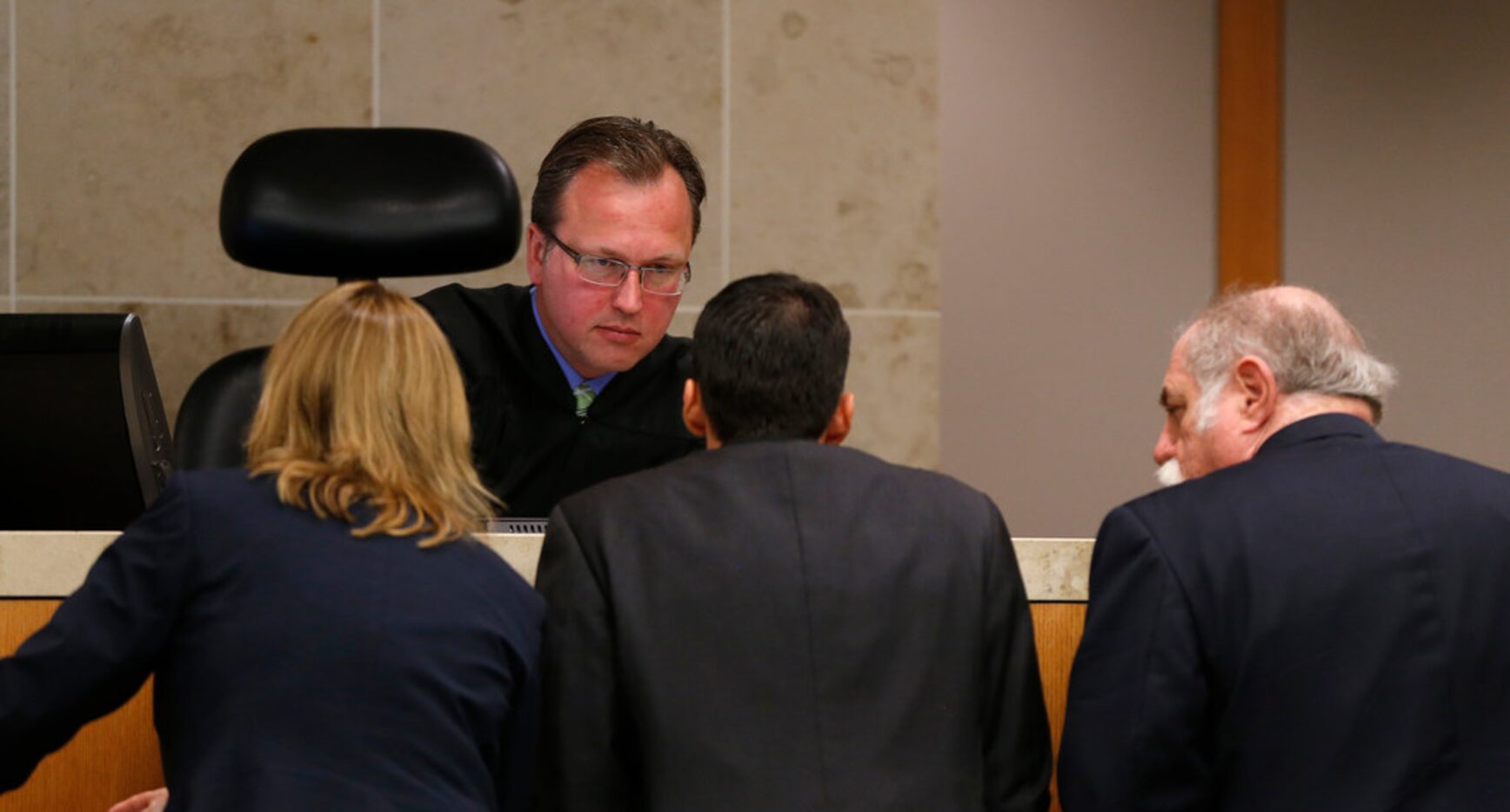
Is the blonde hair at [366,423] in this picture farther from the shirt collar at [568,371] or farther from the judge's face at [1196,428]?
the shirt collar at [568,371]

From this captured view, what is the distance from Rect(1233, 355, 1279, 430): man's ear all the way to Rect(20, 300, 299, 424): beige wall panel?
2.61 metres

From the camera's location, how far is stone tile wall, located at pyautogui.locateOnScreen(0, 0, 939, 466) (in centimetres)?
378

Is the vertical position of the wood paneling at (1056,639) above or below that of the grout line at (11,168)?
below

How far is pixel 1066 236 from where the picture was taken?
165 inches

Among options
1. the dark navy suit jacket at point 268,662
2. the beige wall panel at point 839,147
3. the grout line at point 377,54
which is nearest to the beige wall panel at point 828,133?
the beige wall panel at point 839,147

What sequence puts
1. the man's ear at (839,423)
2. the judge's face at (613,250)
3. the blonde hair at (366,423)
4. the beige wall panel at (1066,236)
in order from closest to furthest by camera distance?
1. the blonde hair at (366,423)
2. the man's ear at (839,423)
3. the judge's face at (613,250)
4. the beige wall panel at (1066,236)

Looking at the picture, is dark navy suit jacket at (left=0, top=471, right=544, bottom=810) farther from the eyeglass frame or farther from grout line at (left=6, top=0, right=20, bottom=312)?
grout line at (left=6, top=0, right=20, bottom=312)

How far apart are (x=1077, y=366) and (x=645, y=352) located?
1.79 metres

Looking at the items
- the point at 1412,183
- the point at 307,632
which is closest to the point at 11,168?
the point at 307,632

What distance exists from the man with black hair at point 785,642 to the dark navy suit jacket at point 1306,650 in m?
0.10

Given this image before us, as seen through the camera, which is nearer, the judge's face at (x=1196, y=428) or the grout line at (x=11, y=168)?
the judge's face at (x=1196, y=428)

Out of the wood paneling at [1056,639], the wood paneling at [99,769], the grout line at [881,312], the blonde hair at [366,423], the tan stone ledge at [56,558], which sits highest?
the grout line at [881,312]

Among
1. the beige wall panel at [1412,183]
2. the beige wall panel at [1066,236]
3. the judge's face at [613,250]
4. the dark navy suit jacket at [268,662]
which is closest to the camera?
the dark navy suit jacket at [268,662]

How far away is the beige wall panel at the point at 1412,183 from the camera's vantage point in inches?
167
